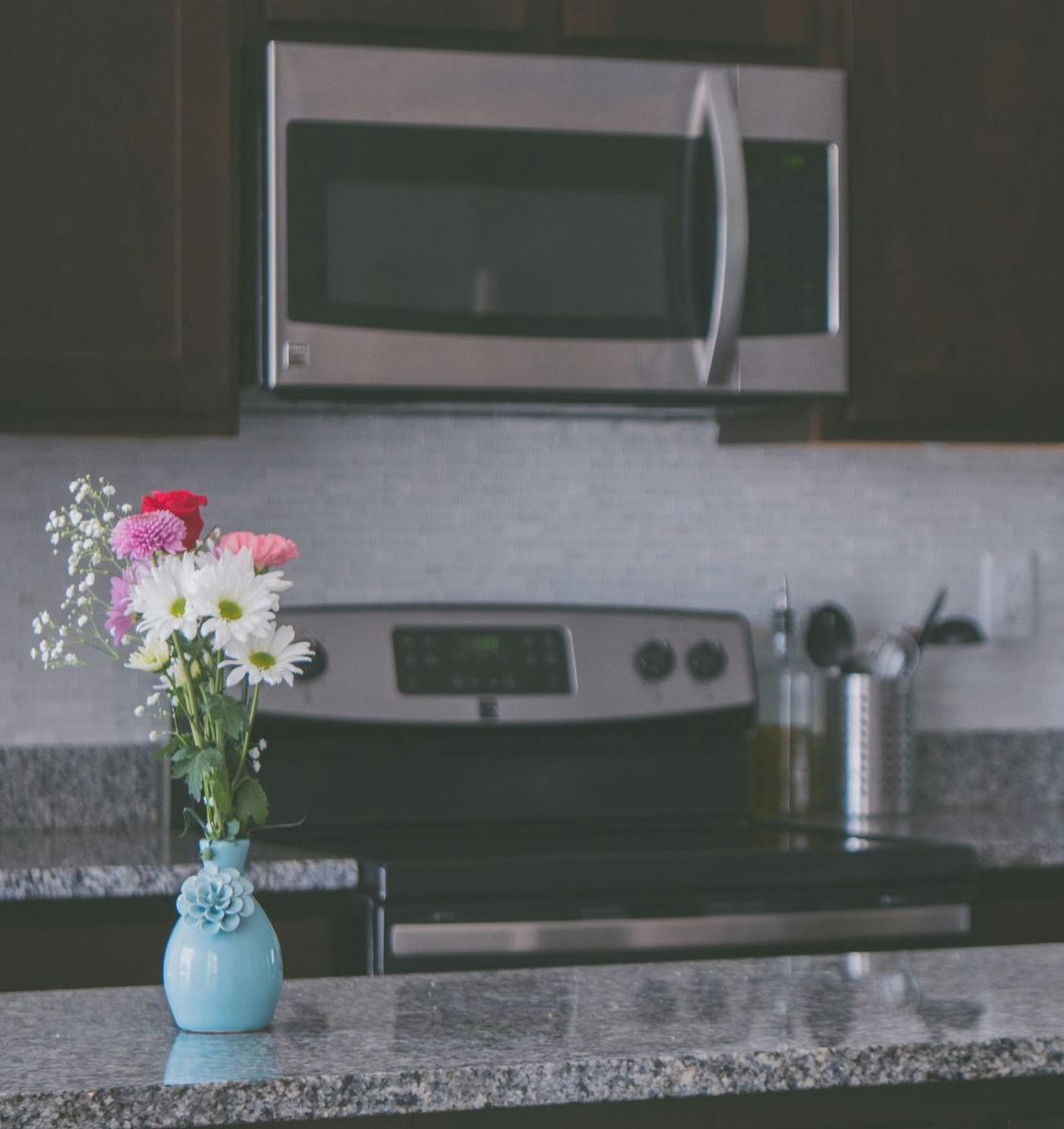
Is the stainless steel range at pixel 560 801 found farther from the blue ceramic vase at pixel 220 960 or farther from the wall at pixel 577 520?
the blue ceramic vase at pixel 220 960

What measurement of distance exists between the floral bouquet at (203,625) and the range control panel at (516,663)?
126 centimetres

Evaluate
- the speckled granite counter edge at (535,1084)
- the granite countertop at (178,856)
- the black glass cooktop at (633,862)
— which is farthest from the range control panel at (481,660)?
the speckled granite counter edge at (535,1084)

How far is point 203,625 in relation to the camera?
4.09 ft

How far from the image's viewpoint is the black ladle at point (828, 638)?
295 centimetres

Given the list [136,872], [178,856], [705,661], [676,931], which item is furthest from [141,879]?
[705,661]

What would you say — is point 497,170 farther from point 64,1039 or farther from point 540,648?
point 64,1039

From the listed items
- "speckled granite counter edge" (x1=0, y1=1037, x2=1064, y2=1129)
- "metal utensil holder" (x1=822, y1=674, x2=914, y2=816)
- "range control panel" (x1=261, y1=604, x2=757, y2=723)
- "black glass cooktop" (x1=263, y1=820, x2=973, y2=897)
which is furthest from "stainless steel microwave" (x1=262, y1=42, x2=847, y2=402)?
"speckled granite counter edge" (x1=0, y1=1037, x2=1064, y2=1129)

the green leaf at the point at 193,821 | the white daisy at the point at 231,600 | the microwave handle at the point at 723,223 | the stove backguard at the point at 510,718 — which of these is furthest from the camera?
the stove backguard at the point at 510,718

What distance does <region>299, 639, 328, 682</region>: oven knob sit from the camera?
2613mm

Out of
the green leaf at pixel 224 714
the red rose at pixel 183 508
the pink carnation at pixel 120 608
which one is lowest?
the green leaf at pixel 224 714

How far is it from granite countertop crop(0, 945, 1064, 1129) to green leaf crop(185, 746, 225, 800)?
0.17m

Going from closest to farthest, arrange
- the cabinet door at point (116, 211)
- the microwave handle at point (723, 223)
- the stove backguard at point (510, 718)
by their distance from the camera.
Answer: the cabinet door at point (116, 211) → the microwave handle at point (723, 223) → the stove backguard at point (510, 718)

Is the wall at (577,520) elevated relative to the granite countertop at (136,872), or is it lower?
elevated

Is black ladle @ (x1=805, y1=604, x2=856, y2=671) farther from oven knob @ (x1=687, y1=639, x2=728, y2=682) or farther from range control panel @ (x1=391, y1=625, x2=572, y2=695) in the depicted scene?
range control panel @ (x1=391, y1=625, x2=572, y2=695)
